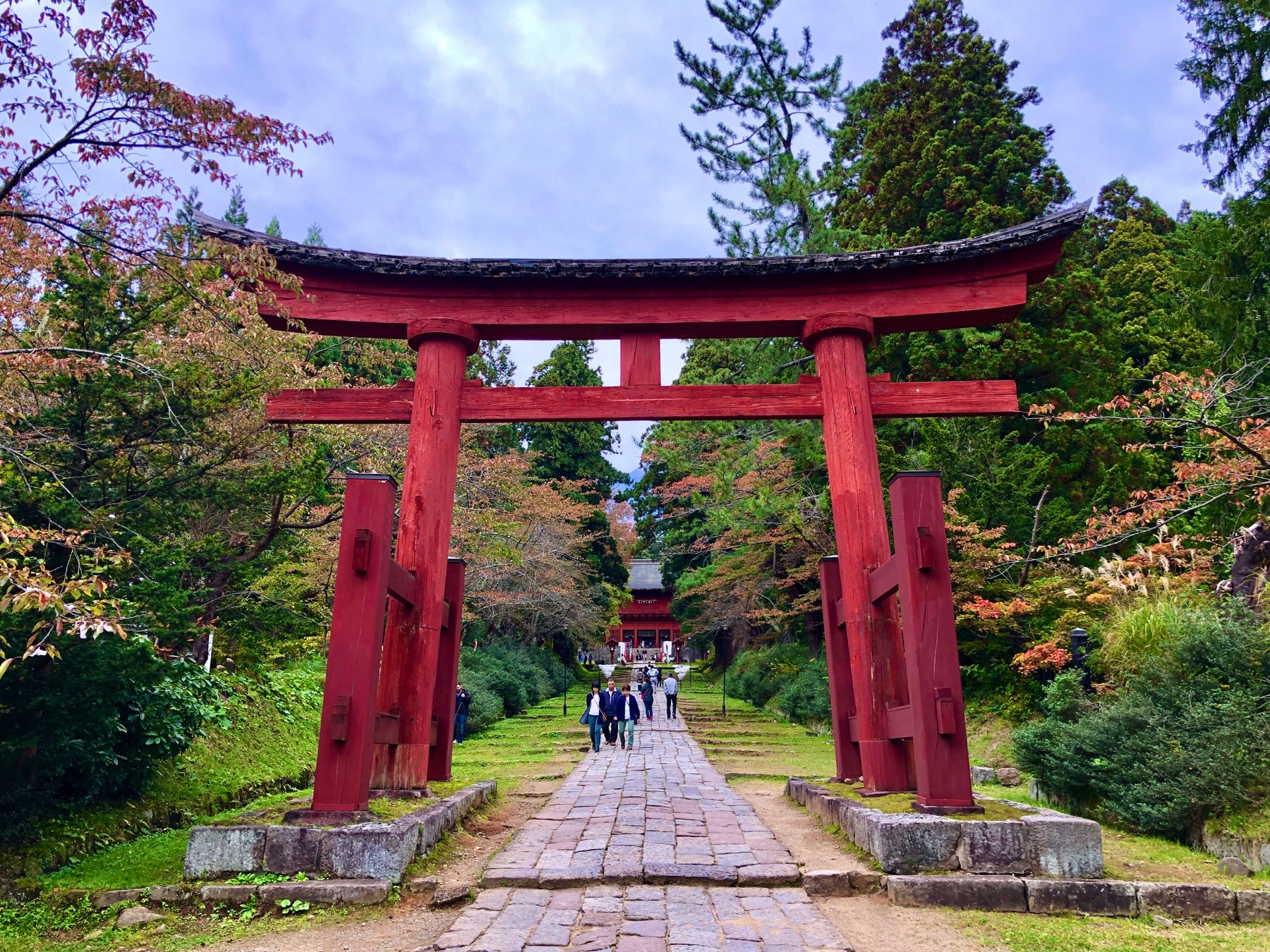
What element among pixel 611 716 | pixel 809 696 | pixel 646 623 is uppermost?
pixel 646 623

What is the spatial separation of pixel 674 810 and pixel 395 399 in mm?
4765

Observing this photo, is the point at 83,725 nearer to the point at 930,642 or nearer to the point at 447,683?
the point at 447,683

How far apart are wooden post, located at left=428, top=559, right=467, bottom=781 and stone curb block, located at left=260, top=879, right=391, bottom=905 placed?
108 inches

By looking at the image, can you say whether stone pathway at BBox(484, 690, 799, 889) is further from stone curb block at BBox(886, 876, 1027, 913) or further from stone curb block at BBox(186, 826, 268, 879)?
stone curb block at BBox(186, 826, 268, 879)

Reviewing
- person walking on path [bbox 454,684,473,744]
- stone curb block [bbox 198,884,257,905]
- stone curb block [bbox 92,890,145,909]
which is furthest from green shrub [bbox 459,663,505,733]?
stone curb block [bbox 198,884,257,905]

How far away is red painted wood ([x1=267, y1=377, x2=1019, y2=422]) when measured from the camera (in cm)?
769

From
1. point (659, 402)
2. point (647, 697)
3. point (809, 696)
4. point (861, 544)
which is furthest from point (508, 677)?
point (861, 544)

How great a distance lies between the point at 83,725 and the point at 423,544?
2840 millimetres

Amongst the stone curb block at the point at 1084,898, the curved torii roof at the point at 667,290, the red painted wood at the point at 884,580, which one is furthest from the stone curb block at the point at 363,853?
the curved torii roof at the point at 667,290

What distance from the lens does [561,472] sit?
106 ft

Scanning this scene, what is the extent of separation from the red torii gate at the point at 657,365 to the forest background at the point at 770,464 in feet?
3.47

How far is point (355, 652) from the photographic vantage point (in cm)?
564

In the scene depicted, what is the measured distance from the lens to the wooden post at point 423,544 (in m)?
6.86

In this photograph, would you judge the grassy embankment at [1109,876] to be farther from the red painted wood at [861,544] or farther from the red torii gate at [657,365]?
the red torii gate at [657,365]
